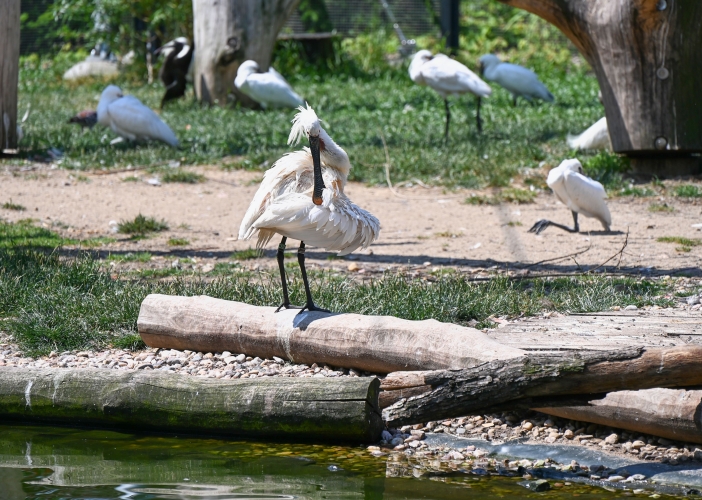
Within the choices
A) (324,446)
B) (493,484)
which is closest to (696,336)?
(493,484)

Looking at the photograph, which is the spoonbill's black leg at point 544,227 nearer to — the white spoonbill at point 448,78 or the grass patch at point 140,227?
the grass patch at point 140,227

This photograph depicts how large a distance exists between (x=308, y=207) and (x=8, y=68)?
670cm

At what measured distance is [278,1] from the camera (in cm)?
1373

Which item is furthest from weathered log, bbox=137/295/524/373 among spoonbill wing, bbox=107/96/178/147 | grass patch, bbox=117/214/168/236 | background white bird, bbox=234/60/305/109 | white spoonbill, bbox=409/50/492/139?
background white bird, bbox=234/60/305/109

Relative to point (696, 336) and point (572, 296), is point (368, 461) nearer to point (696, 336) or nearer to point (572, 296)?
point (696, 336)

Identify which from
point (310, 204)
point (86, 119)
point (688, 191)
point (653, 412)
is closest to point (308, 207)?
point (310, 204)

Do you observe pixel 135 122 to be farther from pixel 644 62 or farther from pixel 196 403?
pixel 196 403

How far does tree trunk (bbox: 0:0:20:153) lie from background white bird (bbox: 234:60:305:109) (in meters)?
3.61

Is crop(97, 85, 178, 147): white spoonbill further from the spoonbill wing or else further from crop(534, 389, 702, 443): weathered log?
crop(534, 389, 702, 443): weathered log

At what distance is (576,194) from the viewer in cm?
751

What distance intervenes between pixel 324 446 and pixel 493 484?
2.43 ft

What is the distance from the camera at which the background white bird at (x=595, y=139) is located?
33.1ft

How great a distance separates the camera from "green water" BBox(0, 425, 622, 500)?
3.47 m

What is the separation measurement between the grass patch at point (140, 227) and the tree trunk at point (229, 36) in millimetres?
6248
